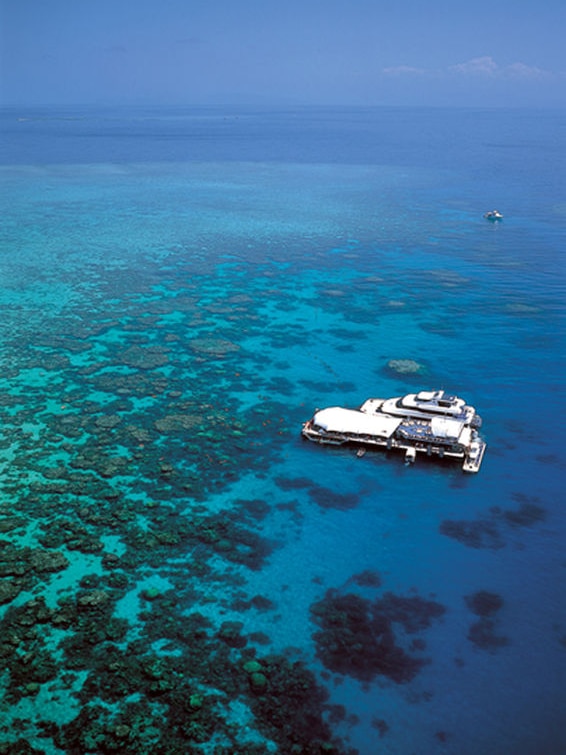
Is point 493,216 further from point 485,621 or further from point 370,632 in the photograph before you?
point 370,632

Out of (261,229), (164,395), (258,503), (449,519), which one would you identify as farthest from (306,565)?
(261,229)

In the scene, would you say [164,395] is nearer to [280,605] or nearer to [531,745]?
[280,605]

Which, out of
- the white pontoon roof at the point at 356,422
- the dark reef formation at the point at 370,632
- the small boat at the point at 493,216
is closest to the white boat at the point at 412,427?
the white pontoon roof at the point at 356,422

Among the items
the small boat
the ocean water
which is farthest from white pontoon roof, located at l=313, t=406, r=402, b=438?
the small boat

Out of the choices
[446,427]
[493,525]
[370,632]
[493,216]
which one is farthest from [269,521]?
[493,216]

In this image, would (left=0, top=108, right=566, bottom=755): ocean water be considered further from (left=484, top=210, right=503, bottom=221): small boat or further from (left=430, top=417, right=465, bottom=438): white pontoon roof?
(left=484, top=210, right=503, bottom=221): small boat

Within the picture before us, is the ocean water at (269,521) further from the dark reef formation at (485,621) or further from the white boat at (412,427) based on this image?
the white boat at (412,427)
